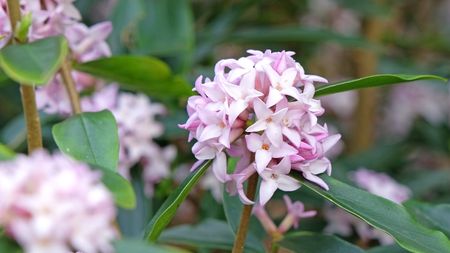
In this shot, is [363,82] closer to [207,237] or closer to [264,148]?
[264,148]

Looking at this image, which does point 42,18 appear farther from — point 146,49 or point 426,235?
point 146,49

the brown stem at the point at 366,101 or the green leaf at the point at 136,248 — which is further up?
the green leaf at the point at 136,248

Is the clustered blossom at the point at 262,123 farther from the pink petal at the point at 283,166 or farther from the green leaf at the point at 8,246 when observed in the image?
the green leaf at the point at 8,246

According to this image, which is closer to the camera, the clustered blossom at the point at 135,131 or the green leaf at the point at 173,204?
the green leaf at the point at 173,204

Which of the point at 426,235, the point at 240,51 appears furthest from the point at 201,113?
the point at 240,51

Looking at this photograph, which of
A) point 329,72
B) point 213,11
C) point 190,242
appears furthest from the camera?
point 329,72

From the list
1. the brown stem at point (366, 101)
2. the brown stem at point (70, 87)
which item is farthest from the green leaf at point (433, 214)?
the brown stem at point (366, 101)
